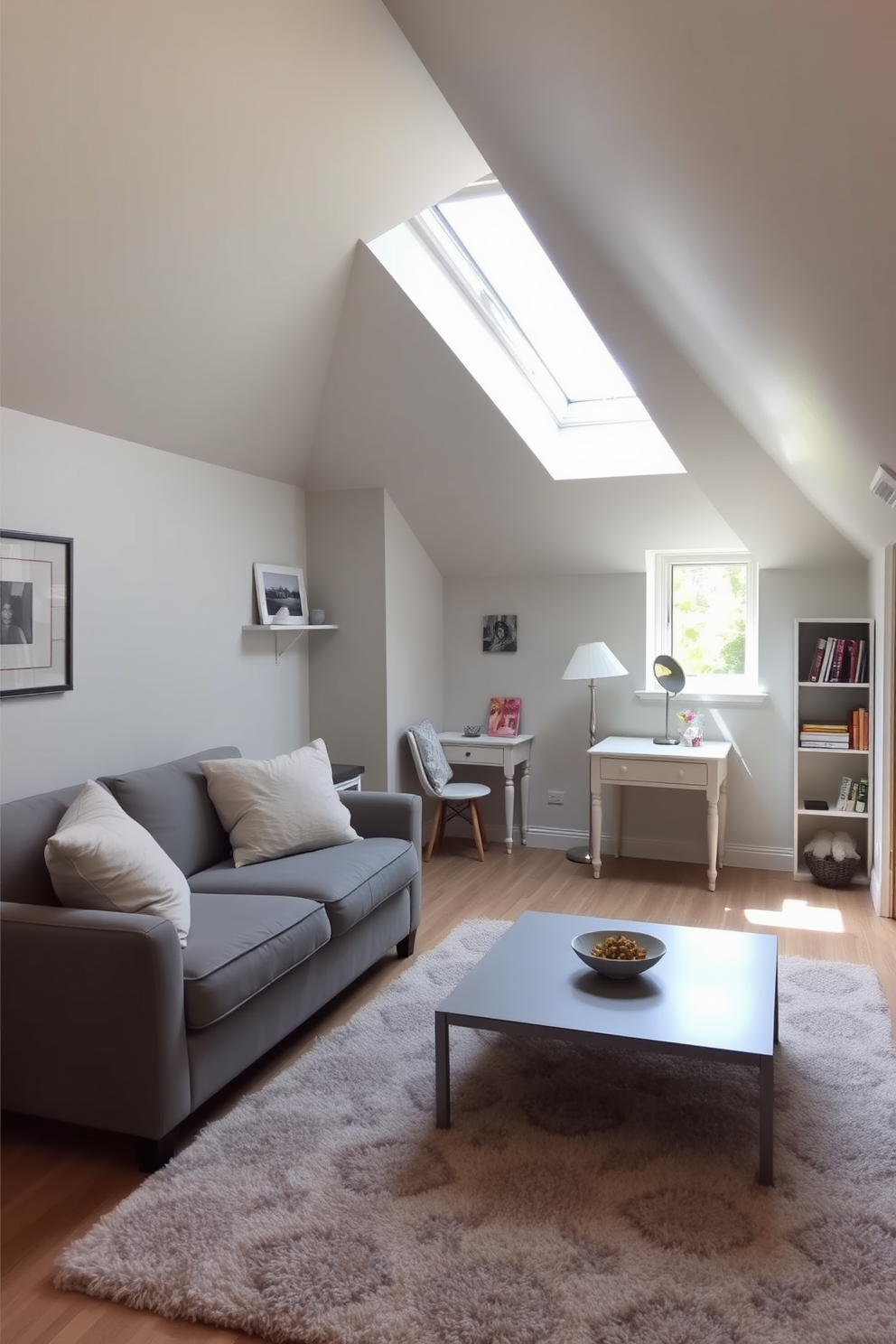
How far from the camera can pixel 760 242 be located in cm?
188

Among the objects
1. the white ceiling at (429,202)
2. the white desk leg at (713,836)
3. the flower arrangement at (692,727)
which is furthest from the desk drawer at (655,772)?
the white ceiling at (429,202)

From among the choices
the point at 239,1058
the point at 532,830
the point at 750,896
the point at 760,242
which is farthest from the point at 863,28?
the point at 532,830

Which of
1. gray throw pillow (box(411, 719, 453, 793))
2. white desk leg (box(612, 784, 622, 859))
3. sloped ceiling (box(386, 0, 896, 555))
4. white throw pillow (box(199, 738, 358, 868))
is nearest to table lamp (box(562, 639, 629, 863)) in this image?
white desk leg (box(612, 784, 622, 859))

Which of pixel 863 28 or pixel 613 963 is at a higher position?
pixel 863 28

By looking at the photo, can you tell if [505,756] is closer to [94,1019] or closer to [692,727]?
[692,727]

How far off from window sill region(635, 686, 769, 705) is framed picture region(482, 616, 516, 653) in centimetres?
84

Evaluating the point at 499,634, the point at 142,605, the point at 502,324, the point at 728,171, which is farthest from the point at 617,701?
the point at 728,171

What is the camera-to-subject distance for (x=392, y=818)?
Result: 3.93 meters

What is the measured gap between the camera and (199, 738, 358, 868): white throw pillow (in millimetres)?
3566

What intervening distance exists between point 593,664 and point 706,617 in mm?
758

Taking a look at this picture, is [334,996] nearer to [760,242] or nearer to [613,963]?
[613,963]

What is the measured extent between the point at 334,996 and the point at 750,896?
7.55 feet

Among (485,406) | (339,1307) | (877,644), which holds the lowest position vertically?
(339,1307)

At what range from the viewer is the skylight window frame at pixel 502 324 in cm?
406
